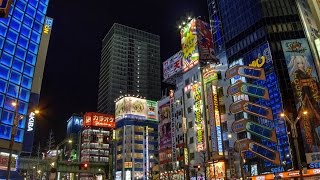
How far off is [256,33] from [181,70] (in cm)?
3026

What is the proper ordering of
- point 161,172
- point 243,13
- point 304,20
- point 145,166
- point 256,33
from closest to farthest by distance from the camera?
point 304,20, point 256,33, point 243,13, point 161,172, point 145,166

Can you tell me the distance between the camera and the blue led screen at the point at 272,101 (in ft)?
208

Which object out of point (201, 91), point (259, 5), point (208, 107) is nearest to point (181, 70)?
point (201, 91)

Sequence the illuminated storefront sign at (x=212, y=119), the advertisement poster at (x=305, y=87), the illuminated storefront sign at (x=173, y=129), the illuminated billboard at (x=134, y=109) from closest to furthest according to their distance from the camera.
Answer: the advertisement poster at (x=305, y=87) → the illuminated storefront sign at (x=212, y=119) → the illuminated storefront sign at (x=173, y=129) → the illuminated billboard at (x=134, y=109)

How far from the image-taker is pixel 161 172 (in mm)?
96625

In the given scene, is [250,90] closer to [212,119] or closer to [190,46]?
[212,119]

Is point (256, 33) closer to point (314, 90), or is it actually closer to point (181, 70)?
point (314, 90)

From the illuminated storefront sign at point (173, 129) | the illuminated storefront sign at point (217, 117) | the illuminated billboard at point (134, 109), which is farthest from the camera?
the illuminated billboard at point (134, 109)

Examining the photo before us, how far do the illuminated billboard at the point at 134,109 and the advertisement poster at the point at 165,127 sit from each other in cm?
3834

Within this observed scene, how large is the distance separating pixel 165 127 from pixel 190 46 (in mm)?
26074

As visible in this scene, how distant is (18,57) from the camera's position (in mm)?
58781

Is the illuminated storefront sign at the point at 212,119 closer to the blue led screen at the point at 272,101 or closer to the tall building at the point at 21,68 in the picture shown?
the blue led screen at the point at 272,101

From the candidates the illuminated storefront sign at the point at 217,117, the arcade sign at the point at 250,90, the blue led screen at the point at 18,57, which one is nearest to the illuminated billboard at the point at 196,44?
the illuminated storefront sign at the point at 217,117

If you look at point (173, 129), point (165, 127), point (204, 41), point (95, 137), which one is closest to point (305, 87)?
point (204, 41)
